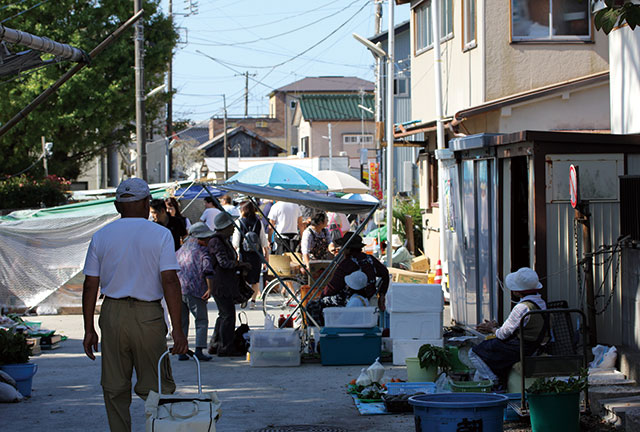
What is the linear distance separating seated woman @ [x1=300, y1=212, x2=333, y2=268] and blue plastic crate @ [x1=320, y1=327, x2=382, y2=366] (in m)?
5.55

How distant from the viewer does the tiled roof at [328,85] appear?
87.1 m

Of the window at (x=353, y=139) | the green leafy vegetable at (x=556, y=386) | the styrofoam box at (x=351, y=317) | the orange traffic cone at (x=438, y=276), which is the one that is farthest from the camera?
the window at (x=353, y=139)

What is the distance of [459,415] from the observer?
6094mm

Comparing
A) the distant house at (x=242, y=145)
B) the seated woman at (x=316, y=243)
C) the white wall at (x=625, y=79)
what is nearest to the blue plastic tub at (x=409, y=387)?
the white wall at (x=625, y=79)

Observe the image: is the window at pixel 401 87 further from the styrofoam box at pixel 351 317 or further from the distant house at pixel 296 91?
the distant house at pixel 296 91

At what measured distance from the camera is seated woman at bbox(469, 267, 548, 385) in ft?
25.5

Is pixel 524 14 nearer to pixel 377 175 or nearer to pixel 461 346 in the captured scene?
pixel 461 346

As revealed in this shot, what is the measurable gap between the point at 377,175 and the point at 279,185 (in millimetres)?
17535

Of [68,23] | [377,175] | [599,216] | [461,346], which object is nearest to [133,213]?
[461,346]

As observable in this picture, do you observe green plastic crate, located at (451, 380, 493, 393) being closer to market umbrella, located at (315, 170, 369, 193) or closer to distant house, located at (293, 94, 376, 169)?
market umbrella, located at (315, 170, 369, 193)

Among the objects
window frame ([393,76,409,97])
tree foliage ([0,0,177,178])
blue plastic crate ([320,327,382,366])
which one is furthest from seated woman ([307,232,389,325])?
window frame ([393,76,409,97])

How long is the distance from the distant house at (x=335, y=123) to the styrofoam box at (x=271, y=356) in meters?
58.1

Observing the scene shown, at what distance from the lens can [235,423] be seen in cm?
776

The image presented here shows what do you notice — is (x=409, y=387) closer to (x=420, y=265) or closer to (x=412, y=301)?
(x=412, y=301)
